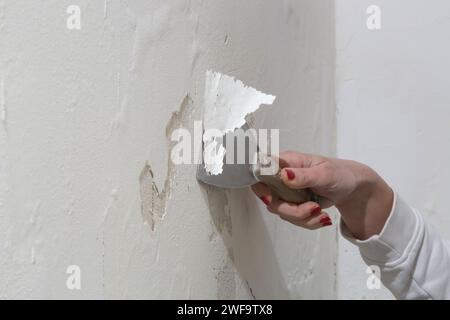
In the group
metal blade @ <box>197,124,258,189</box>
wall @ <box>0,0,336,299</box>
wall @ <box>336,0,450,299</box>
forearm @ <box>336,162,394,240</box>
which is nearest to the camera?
wall @ <box>0,0,336,299</box>

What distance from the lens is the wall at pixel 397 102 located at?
1.12 meters

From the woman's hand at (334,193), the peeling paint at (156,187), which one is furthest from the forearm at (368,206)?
the peeling paint at (156,187)

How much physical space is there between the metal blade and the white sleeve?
202mm

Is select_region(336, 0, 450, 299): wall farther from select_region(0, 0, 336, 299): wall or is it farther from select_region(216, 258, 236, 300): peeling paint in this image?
select_region(216, 258, 236, 300): peeling paint

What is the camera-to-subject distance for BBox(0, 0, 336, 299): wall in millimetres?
446

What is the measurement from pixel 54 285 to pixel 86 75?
177 millimetres

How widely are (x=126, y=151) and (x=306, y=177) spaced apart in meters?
0.24

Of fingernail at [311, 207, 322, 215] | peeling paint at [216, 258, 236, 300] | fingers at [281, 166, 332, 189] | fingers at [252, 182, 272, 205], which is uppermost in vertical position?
fingers at [281, 166, 332, 189]

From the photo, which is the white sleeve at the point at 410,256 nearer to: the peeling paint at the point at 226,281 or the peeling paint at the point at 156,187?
the peeling paint at the point at 226,281

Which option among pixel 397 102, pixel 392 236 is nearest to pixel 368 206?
pixel 392 236

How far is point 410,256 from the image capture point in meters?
0.82

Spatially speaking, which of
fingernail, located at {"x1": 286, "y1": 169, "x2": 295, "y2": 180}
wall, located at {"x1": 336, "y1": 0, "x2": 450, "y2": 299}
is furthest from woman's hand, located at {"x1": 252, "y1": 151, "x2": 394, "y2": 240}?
wall, located at {"x1": 336, "y1": 0, "x2": 450, "y2": 299}
